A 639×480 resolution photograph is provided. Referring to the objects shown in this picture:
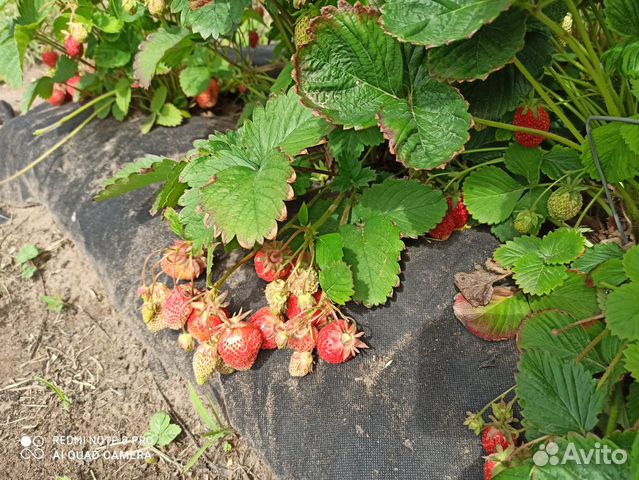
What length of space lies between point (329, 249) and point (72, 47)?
114 cm

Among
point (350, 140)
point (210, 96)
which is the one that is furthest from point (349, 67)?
point (210, 96)

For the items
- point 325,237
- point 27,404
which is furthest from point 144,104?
point 325,237

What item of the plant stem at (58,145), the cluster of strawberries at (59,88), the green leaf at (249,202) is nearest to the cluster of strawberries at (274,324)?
the green leaf at (249,202)

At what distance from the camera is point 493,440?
85 cm

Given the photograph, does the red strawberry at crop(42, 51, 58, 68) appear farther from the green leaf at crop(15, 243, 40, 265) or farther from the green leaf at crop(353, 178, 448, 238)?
the green leaf at crop(353, 178, 448, 238)

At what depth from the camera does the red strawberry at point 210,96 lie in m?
1.83

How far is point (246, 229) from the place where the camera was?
3.08 feet

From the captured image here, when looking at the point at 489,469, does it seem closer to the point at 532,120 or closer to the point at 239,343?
the point at 239,343

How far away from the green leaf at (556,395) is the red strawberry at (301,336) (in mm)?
391

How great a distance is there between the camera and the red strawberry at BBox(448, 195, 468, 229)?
1.16m

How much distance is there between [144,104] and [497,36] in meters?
1.44

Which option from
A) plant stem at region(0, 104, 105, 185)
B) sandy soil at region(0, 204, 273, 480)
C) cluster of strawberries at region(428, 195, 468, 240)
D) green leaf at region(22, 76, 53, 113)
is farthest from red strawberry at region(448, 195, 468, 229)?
green leaf at region(22, 76, 53, 113)

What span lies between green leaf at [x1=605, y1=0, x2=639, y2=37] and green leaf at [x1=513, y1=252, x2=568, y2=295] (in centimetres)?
39

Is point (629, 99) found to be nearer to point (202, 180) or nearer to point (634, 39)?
point (634, 39)
